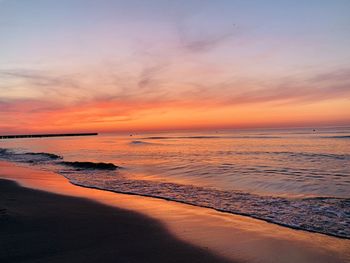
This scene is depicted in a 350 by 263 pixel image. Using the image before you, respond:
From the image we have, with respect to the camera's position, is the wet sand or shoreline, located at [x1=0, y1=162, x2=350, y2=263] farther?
shoreline, located at [x1=0, y1=162, x2=350, y2=263]

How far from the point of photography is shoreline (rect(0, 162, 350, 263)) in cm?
557

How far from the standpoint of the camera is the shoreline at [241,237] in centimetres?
557

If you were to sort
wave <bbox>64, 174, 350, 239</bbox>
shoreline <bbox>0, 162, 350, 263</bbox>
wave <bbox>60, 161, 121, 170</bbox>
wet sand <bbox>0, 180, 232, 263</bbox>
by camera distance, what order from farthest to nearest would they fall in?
1. wave <bbox>60, 161, 121, 170</bbox>
2. wave <bbox>64, 174, 350, 239</bbox>
3. shoreline <bbox>0, 162, 350, 263</bbox>
4. wet sand <bbox>0, 180, 232, 263</bbox>

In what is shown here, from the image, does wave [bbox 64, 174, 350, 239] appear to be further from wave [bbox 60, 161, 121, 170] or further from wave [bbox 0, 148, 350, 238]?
wave [bbox 60, 161, 121, 170]

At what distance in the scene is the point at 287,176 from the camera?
624 inches

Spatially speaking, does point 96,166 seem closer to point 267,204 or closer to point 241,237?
point 267,204

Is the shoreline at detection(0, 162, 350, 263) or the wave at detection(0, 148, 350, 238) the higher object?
the shoreline at detection(0, 162, 350, 263)

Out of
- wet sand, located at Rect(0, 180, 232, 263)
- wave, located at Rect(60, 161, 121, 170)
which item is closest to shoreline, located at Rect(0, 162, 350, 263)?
wet sand, located at Rect(0, 180, 232, 263)

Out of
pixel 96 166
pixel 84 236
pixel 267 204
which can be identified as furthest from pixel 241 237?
pixel 96 166

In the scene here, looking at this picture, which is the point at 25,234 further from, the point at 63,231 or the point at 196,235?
the point at 196,235

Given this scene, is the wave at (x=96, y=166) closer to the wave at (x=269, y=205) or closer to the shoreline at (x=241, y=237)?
the wave at (x=269, y=205)

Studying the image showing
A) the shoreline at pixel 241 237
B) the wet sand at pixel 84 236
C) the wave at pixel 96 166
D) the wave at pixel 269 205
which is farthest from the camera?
the wave at pixel 96 166

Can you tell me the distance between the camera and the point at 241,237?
A: 6605 millimetres

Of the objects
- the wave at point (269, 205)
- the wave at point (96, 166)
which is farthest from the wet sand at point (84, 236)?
the wave at point (96, 166)
